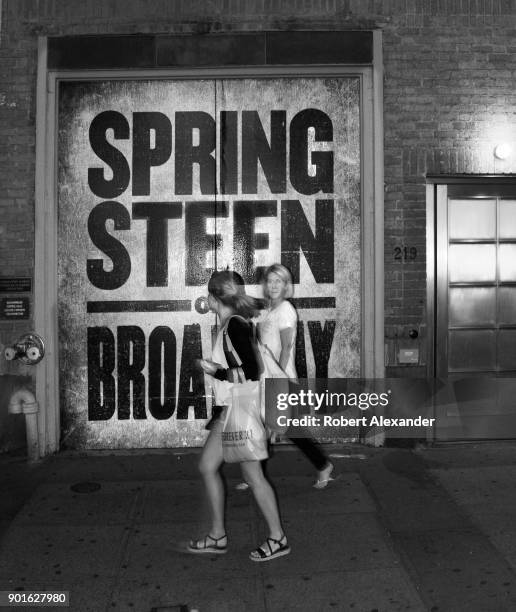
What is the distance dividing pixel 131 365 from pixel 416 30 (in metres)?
4.29

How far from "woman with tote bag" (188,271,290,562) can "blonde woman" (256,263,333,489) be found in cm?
105

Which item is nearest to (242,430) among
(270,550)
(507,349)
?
(270,550)

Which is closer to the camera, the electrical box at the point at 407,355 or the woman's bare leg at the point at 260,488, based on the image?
the woman's bare leg at the point at 260,488

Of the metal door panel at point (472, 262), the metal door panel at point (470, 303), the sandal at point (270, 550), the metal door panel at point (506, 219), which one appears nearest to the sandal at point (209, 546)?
the sandal at point (270, 550)

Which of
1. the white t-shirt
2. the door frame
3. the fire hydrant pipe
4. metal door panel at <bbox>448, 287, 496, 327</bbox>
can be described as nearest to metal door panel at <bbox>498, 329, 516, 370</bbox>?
metal door panel at <bbox>448, 287, 496, 327</bbox>

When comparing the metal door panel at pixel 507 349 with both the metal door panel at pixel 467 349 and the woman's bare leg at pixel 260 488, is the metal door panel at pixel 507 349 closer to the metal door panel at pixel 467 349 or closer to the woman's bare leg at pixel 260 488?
the metal door panel at pixel 467 349

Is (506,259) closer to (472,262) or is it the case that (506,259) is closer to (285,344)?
(472,262)

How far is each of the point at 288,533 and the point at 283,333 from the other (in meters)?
1.54

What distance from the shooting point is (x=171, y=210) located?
22.3 ft

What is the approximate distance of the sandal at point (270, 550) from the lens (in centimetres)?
431

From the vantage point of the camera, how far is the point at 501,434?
6961 mm

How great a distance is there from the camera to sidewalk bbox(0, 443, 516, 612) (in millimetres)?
3947

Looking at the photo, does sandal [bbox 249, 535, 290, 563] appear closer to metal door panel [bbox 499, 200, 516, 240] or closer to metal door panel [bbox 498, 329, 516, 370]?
metal door panel [bbox 498, 329, 516, 370]

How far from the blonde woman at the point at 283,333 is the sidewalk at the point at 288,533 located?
212mm
